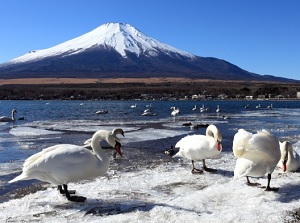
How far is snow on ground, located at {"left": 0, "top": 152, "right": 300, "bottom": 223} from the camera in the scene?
648 centimetres

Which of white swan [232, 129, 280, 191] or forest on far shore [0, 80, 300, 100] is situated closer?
white swan [232, 129, 280, 191]

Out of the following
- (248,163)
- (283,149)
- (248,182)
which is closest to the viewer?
(248,163)

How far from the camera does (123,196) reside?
7867mm

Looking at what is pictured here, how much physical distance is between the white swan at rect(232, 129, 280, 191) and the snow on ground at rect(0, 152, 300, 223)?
0.44 metres

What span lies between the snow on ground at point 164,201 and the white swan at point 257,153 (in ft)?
1.45

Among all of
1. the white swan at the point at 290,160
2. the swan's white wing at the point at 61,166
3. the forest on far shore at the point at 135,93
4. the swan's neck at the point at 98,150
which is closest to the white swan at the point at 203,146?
the white swan at the point at 290,160

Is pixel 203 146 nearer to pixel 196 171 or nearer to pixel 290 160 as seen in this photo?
pixel 196 171

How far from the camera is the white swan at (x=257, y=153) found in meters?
7.61

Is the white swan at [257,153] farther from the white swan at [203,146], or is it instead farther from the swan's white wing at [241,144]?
the white swan at [203,146]

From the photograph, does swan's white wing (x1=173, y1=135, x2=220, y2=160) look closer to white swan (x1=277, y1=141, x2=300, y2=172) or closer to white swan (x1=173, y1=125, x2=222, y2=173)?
white swan (x1=173, y1=125, x2=222, y2=173)

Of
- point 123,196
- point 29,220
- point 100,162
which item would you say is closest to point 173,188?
point 123,196

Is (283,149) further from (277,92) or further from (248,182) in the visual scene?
(277,92)

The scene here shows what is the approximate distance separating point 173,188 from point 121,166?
9.85ft

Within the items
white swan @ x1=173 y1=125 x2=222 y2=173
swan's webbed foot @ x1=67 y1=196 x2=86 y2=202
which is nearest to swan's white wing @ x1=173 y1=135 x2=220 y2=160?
white swan @ x1=173 y1=125 x2=222 y2=173
